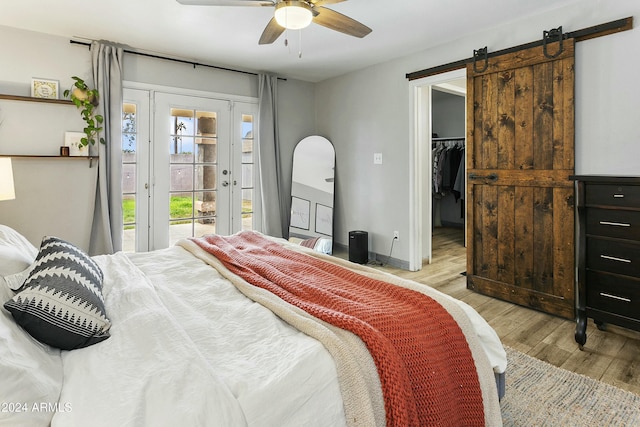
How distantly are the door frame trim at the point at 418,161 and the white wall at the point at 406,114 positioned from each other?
70 mm

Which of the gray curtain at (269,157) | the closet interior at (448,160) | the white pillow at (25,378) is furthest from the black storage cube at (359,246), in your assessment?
the white pillow at (25,378)

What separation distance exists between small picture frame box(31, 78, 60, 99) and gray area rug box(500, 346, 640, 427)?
4380 mm

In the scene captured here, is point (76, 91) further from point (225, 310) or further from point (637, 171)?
point (637, 171)

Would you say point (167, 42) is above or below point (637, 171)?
above

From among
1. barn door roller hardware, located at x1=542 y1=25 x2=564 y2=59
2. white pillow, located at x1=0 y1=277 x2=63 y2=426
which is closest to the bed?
white pillow, located at x1=0 y1=277 x2=63 y2=426

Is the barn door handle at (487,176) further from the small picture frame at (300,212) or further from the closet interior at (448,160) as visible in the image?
the closet interior at (448,160)

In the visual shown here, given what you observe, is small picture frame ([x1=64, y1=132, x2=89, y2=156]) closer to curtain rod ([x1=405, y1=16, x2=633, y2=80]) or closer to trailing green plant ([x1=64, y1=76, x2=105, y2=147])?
trailing green plant ([x1=64, y1=76, x2=105, y2=147])

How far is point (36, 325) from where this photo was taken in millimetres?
1088

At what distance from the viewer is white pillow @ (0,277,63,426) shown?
0.80 m

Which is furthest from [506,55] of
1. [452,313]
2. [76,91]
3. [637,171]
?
[76,91]

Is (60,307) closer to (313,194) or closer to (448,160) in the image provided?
(313,194)

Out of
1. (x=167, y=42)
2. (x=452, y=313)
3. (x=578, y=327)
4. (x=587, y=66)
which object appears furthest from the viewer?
(x=167, y=42)

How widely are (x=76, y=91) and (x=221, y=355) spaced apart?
3.58m

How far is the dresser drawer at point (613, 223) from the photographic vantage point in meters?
2.13
